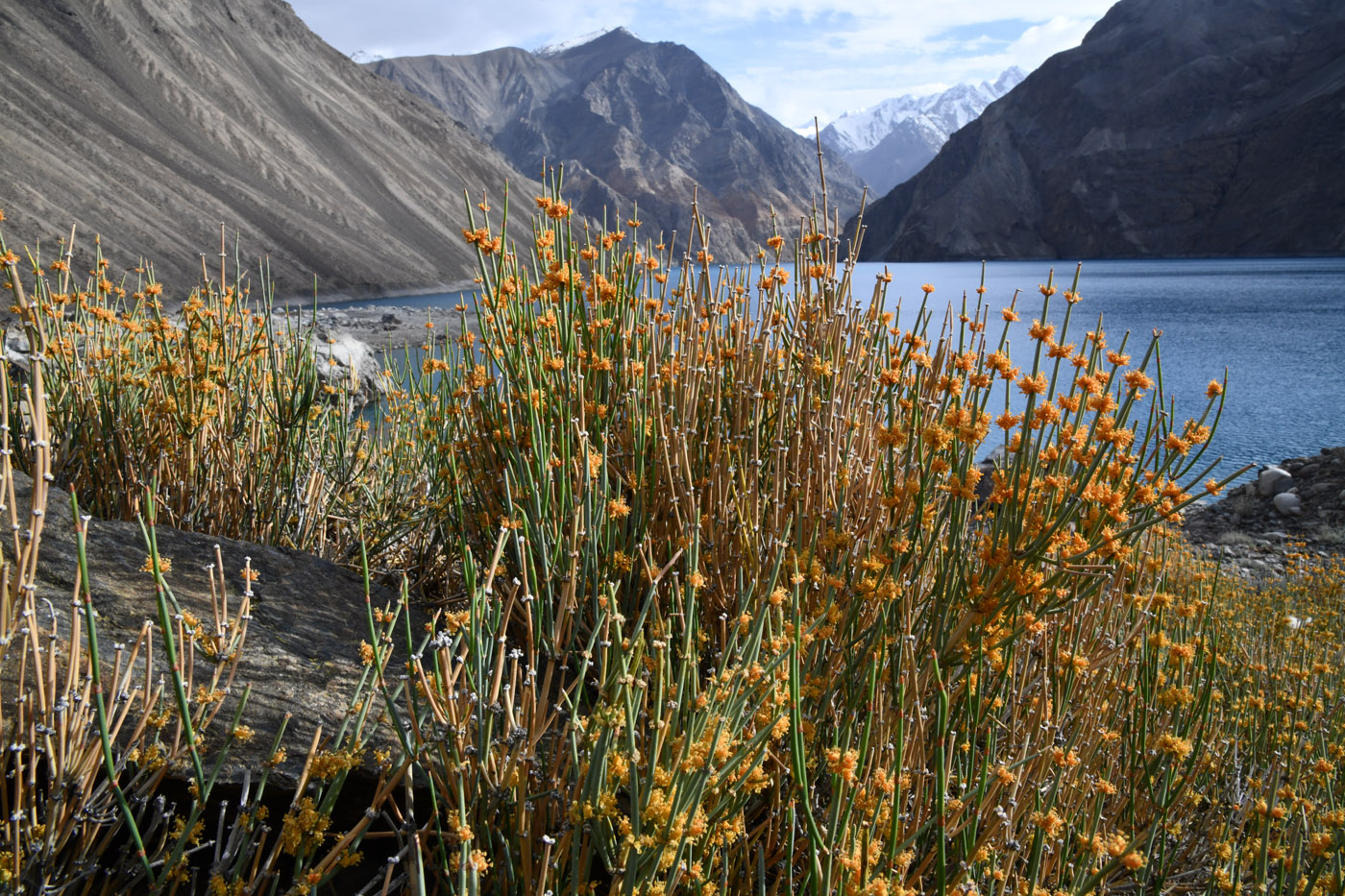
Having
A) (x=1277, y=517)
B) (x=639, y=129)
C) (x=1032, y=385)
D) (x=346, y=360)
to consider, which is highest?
(x=639, y=129)

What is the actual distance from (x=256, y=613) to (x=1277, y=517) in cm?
1021

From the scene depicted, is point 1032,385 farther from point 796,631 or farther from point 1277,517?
point 1277,517

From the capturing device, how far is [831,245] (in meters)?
2.02

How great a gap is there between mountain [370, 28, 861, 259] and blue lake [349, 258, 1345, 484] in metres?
60.8

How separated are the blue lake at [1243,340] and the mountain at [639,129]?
6083 cm

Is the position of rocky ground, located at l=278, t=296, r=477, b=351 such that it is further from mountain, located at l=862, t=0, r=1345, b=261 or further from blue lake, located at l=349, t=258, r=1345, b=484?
mountain, located at l=862, t=0, r=1345, b=261

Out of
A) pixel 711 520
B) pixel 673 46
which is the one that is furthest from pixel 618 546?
pixel 673 46

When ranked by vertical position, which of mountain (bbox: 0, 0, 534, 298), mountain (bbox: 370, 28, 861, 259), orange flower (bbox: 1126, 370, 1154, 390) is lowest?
orange flower (bbox: 1126, 370, 1154, 390)

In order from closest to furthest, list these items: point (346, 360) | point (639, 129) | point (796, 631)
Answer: point (796, 631)
point (346, 360)
point (639, 129)

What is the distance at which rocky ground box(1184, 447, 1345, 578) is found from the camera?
293 inches

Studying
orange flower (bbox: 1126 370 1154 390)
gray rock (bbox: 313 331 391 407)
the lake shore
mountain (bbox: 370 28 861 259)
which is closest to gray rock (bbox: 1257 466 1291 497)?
orange flower (bbox: 1126 370 1154 390)

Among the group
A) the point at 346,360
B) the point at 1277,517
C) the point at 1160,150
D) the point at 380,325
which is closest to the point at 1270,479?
the point at 1277,517

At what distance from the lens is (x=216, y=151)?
48438 millimetres

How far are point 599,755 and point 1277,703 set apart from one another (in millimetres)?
2461
